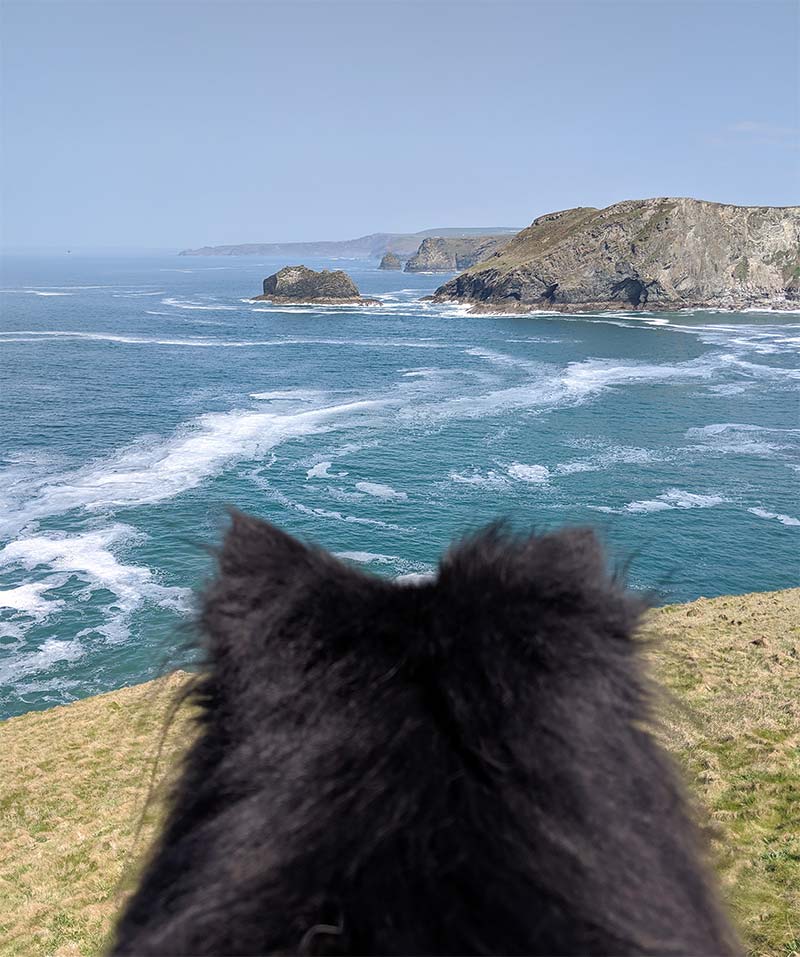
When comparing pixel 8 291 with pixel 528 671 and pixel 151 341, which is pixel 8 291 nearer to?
pixel 151 341

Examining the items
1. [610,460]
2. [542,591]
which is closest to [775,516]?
[610,460]

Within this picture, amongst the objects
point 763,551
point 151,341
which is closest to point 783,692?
point 763,551

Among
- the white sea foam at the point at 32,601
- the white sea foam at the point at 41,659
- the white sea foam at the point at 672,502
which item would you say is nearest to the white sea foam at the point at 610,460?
the white sea foam at the point at 672,502

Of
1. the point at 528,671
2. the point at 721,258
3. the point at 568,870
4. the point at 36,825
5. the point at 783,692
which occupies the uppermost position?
the point at 721,258

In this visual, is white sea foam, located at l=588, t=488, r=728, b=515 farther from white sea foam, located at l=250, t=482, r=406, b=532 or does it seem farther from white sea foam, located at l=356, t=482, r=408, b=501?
white sea foam, located at l=250, t=482, r=406, b=532

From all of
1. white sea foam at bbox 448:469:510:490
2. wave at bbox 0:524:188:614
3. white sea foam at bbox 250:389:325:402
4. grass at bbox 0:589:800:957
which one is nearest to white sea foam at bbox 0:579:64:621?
wave at bbox 0:524:188:614

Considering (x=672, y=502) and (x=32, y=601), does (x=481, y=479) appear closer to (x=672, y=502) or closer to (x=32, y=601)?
(x=672, y=502)
